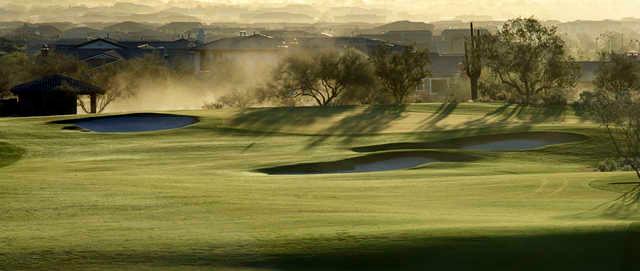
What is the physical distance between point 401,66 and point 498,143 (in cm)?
3308

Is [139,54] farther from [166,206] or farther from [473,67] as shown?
[166,206]

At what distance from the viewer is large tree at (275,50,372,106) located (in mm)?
86125

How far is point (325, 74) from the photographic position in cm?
8588

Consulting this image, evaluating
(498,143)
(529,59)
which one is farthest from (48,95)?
(498,143)

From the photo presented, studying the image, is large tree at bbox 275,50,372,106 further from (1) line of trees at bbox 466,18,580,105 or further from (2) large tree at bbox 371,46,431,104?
(1) line of trees at bbox 466,18,580,105

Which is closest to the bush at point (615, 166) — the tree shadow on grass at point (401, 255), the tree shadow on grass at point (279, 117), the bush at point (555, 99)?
the tree shadow on grass at point (401, 255)

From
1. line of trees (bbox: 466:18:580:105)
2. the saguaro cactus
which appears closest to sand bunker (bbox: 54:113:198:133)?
line of trees (bbox: 466:18:580:105)

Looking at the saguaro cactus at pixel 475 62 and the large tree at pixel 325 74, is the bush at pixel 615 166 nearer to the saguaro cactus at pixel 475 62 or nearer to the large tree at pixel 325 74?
the large tree at pixel 325 74

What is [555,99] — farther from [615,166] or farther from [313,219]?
[313,219]

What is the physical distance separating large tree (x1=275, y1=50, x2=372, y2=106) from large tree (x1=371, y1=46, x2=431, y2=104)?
105cm

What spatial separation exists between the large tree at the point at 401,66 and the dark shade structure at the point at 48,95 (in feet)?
70.6

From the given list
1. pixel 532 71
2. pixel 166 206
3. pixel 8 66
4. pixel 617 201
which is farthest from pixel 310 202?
pixel 8 66

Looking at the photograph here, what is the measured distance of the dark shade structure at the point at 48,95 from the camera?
80688mm

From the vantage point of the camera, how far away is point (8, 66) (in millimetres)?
115312
